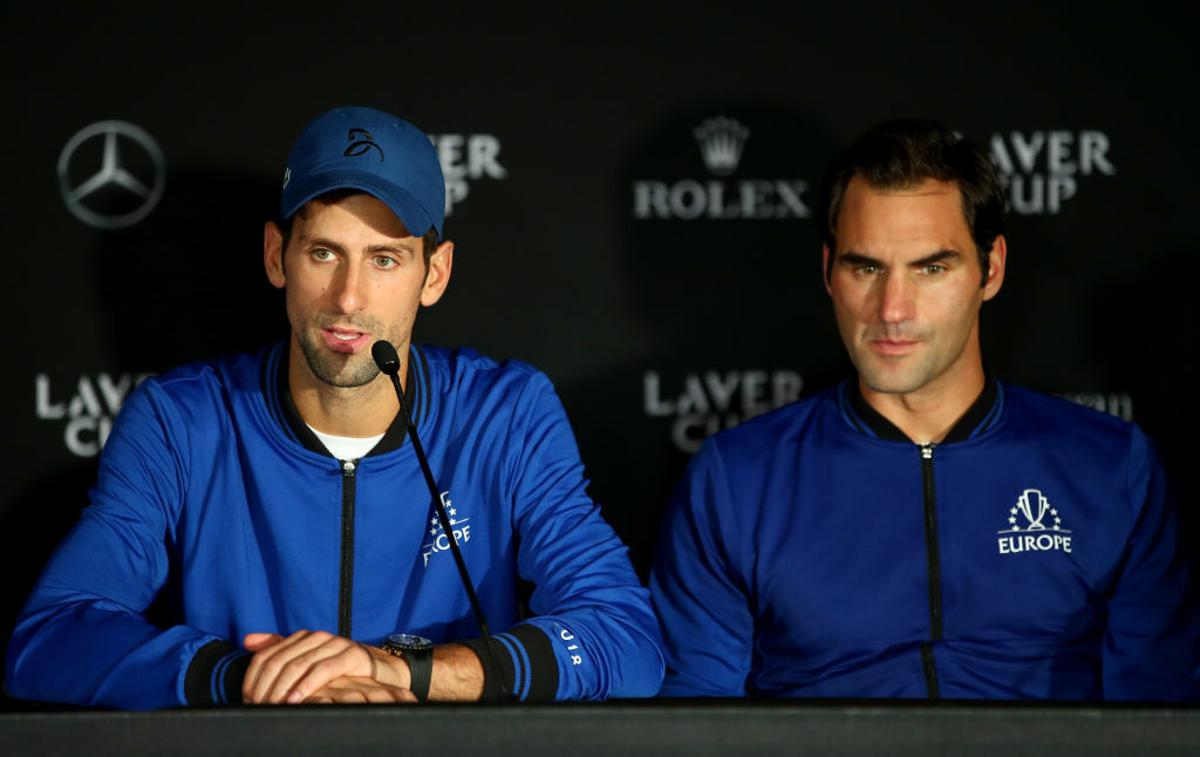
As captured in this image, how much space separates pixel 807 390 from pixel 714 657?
0.54 m

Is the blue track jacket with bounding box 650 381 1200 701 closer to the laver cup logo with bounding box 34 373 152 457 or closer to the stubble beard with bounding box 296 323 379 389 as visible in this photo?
the stubble beard with bounding box 296 323 379 389

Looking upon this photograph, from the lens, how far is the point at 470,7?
90.0 inches

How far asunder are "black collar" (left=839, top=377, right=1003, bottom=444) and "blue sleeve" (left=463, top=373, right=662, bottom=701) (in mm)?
413

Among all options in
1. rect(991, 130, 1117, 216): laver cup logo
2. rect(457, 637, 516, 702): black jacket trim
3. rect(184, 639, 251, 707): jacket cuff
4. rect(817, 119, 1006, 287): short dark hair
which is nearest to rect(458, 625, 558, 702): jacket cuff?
rect(457, 637, 516, 702): black jacket trim

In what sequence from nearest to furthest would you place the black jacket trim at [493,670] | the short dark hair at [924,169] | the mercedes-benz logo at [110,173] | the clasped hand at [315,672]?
the clasped hand at [315,672] < the black jacket trim at [493,670] < the short dark hair at [924,169] < the mercedes-benz logo at [110,173]

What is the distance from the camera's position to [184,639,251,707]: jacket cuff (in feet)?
4.79

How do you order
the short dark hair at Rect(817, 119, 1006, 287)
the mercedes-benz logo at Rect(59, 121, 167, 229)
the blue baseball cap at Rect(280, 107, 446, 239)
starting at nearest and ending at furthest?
the blue baseball cap at Rect(280, 107, 446, 239)
the short dark hair at Rect(817, 119, 1006, 287)
the mercedes-benz logo at Rect(59, 121, 167, 229)

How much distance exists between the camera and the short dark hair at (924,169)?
6.44ft

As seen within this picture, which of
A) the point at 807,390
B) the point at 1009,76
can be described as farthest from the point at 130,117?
the point at 1009,76

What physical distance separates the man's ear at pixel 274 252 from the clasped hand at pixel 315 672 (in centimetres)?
56

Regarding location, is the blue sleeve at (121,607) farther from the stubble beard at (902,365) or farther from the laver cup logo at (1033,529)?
the laver cup logo at (1033,529)

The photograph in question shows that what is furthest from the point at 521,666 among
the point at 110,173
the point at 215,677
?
the point at 110,173

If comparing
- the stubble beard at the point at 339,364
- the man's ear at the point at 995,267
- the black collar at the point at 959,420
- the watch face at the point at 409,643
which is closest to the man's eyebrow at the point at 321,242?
the stubble beard at the point at 339,364

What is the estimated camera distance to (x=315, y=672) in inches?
56.5
